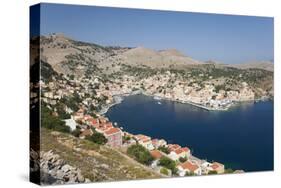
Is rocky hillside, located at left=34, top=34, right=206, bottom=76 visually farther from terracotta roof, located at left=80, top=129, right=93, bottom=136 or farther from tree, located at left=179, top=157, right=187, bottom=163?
tree, located at left=179, top=157, right=187, bottom=163

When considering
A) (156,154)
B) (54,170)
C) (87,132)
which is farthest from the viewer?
(156,154)

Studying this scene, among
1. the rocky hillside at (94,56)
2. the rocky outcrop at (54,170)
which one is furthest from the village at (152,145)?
the rocky hillside at (94,56)

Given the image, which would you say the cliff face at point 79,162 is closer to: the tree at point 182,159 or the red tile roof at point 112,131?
the red tile roof at point 112,131

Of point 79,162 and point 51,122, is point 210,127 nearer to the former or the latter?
point 79,162

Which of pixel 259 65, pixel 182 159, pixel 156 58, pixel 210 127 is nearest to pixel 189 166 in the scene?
pixel 182 159

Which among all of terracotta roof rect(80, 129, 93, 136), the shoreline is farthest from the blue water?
terracotta roof rect(80, 129, 93, 136)
